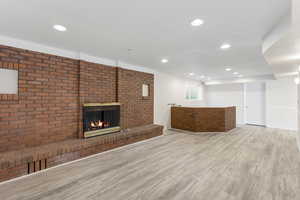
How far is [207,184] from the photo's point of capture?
231 centimetres

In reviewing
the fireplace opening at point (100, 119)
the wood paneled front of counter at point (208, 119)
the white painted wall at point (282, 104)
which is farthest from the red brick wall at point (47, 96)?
the white painted wall at point (282, 104)

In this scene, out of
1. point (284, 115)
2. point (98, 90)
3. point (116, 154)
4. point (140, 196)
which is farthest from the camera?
point (284, 115)

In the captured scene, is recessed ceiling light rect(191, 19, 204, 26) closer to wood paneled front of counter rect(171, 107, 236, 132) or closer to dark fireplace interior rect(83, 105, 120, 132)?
dark fireplace interior rect(83, 105, 120, 132)

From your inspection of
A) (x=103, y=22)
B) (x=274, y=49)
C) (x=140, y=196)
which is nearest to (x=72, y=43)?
(x=103, y=22)

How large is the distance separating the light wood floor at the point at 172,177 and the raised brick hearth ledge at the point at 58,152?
0.61 ft

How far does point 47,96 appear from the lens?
3207 millimetres

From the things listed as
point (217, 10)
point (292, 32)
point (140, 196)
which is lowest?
point (140, 196)

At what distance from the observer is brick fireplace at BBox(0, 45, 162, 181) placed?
2.70 metres

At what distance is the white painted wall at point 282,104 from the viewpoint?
20.3 ft

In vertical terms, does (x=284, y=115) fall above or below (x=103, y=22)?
below

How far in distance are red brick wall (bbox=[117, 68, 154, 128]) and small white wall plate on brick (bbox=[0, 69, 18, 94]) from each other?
2.38 meters

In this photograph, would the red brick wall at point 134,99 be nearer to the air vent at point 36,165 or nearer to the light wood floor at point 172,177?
the light wood floor at point 172,177

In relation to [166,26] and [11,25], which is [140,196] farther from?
[11,25]

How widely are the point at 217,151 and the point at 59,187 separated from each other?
3.49 m
